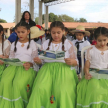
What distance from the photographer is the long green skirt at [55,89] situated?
1619 mm

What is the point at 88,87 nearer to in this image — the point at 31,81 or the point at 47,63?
the point at 47,63

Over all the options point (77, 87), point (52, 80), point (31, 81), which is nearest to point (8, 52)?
point (31, 81)

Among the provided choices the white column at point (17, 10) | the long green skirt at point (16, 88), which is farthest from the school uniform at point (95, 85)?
the white column at point (17, 10)

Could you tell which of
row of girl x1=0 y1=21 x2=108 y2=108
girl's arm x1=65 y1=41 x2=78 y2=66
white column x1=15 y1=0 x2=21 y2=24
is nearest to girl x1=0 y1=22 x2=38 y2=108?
row of girl x1=0 y1=21 x2=108 y2=108

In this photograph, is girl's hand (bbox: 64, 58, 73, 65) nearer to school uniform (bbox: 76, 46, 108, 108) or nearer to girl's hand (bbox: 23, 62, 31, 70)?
school uniform (bbox: 76, 46, 108, 108)

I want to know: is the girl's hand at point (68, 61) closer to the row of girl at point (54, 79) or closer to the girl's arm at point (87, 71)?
the row of girl at point (54, 79)

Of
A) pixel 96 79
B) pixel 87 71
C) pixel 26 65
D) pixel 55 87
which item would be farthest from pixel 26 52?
pixel 96 79

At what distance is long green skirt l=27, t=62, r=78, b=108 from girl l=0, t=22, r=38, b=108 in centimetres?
23

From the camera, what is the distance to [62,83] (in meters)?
1.71

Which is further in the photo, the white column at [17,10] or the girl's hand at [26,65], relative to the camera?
the white column at [17,10]

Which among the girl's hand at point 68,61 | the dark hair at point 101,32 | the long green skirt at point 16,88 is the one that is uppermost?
the dark hair at point 101,32

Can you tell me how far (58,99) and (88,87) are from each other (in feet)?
1.23

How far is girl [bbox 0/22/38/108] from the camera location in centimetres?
183

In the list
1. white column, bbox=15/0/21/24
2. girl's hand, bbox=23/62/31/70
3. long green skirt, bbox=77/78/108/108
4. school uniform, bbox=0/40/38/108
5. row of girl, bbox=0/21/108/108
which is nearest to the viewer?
long green skirt, bbox=77/78/108/108
